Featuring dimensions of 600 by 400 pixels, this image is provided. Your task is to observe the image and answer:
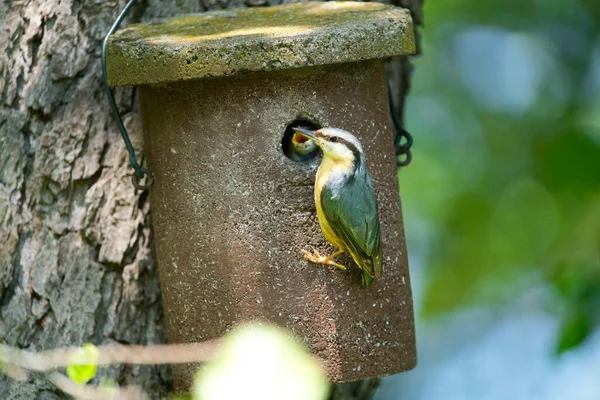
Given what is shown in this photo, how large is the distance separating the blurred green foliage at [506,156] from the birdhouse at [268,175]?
38.3 inches

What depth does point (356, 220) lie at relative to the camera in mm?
2508

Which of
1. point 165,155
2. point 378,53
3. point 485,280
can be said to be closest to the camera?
point 378,53

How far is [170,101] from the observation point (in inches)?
105

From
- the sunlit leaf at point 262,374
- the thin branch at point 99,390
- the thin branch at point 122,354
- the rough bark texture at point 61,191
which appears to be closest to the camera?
the sunlit leaf at point 262,374

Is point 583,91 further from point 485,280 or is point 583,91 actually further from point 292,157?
point 292,157

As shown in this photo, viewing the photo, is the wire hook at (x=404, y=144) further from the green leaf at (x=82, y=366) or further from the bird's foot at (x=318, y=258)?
the green leaf at (x=82, y=366)

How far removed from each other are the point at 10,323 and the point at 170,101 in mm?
925

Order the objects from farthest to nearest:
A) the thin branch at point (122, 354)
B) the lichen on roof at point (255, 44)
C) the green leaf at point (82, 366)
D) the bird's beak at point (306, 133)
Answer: the thin branch at point (122, 354) < the bird's beak at point (306, 133) < the lichen on roof at point (255, 44) < the green leaf at point (82, 366)

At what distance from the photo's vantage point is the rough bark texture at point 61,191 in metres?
2.95

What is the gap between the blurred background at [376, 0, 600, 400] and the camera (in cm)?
409

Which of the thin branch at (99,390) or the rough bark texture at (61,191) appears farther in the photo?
the rough bark texture at (61,191)

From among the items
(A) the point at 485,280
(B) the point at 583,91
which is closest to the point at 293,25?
(A) the point at 485,280

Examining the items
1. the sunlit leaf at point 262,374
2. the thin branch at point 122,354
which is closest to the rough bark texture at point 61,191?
the thin branch at point 122,354

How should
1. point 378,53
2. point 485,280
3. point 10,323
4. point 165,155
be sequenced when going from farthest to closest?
point 485,280 < point 10,323 < point 165,155 < point 378,53
